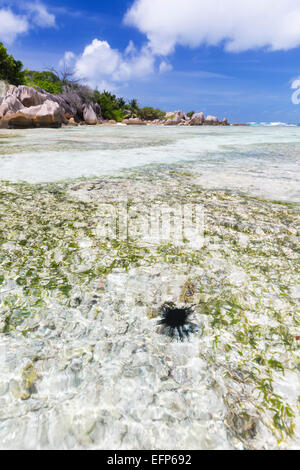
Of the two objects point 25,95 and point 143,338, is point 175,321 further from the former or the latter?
point 25,95

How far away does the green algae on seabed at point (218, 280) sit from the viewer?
75 centimetres

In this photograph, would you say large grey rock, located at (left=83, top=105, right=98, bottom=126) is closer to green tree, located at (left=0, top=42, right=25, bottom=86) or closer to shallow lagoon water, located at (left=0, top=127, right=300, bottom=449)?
green tree, located at (left=0, top=42, right=25, bottom=86)

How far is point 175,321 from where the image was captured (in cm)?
97

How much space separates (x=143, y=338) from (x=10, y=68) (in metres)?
28.0

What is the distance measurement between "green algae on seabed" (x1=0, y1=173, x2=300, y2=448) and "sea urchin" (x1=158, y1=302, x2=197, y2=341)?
0.04 metres

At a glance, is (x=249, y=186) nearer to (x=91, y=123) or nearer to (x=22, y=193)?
(x=22, y=193)

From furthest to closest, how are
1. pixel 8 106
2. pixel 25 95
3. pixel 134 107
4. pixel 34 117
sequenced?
pixel 134 107
pixel 25 95
pixel 8 106
pixel 34 117

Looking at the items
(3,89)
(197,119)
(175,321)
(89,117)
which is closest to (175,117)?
(197,119)

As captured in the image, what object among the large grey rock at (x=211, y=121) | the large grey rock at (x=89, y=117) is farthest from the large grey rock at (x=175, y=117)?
the large grey rock at (x=89, y=117)

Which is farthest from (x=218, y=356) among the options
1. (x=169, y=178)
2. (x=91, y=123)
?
(x=91, y=123)

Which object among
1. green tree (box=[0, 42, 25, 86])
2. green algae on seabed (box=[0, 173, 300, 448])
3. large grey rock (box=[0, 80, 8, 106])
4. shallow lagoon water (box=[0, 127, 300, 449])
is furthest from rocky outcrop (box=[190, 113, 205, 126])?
shallow lagoon water (box=[0, 127, 300, 449])

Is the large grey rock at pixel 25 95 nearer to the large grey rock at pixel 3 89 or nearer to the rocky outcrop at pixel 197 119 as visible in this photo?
the large grey rock at pixel 3 89

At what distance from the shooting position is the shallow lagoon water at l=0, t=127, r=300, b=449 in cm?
66
